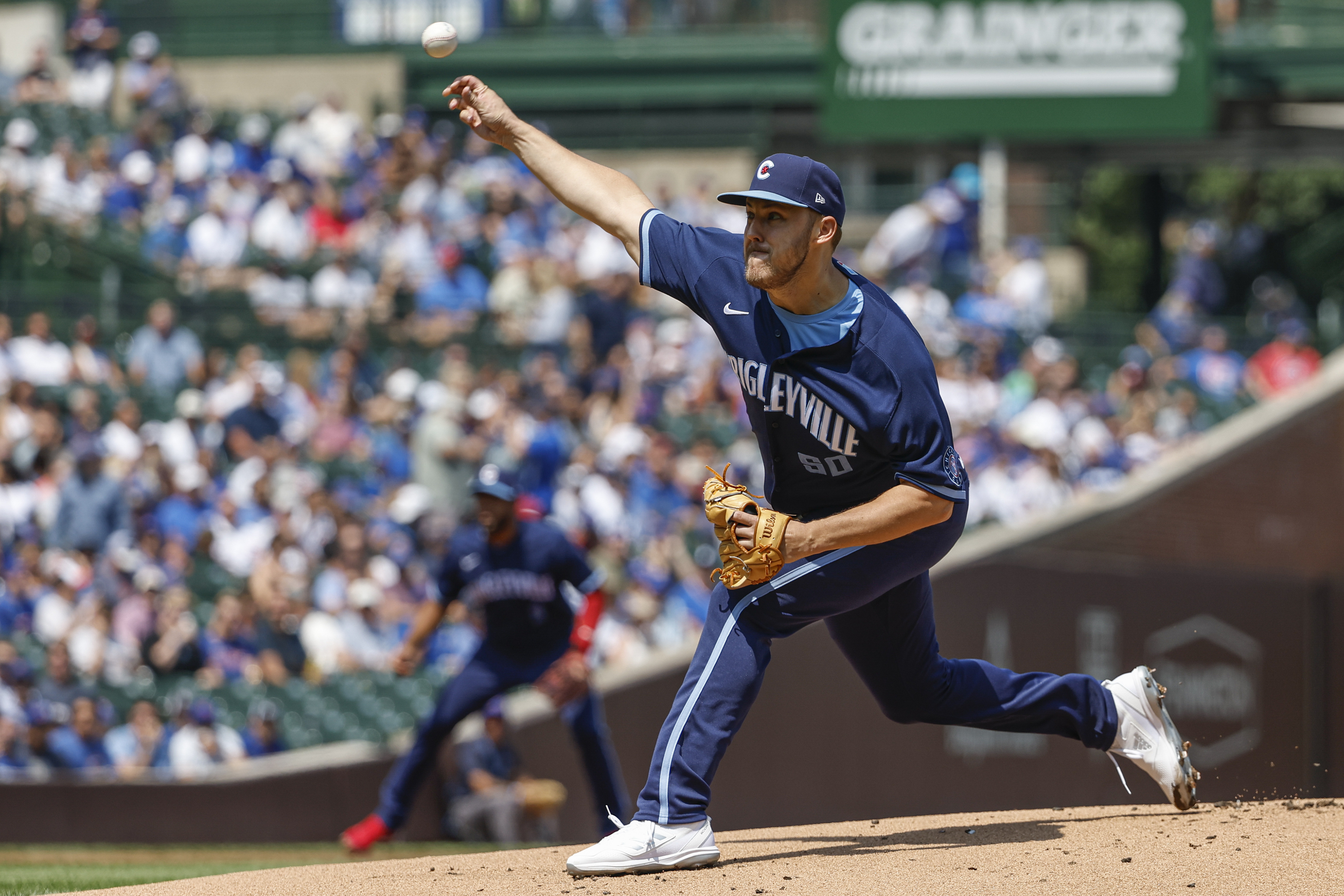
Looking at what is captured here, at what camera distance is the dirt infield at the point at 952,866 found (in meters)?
4.14

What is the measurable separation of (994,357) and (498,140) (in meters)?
9.17

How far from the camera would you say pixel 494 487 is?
26.4 feet

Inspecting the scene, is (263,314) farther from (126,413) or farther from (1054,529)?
(1054,529)

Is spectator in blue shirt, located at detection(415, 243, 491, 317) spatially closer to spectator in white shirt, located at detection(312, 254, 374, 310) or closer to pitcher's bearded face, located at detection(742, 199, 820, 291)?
spectator in white shirt, located at detection(312, 254, 374, 310)

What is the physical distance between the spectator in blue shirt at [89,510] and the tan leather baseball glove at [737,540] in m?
8.05

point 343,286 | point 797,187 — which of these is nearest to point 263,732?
point 343,286

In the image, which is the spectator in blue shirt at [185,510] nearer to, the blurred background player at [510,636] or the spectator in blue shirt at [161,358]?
the spectator in blue shirt at [161,358]

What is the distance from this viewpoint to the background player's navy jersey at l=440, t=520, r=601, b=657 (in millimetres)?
8164

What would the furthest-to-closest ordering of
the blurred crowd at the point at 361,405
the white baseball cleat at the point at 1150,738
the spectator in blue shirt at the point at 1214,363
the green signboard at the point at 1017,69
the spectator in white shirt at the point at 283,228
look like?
the green signboard at the point at 1017,69, the spectator in white shirt at the point at 283,228, the spectator in blue shirt at the point at 1214,363, the blurred crowd at the point at 361,405, the white baseball cleat at the point at 1150,738

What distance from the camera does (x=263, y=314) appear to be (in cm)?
1377

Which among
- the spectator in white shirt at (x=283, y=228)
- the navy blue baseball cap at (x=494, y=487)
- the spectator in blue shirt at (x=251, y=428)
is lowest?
the spectator in blue shirt at (x=251, y=428)

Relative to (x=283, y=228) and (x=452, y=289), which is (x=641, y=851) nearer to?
(x=452, y=289)

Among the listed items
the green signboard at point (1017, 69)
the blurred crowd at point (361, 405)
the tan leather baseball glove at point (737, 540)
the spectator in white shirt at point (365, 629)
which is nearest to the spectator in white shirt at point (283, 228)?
the blurred crowd at point (361, 405)

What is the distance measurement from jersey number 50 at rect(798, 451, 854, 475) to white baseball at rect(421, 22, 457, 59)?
1640 mm
